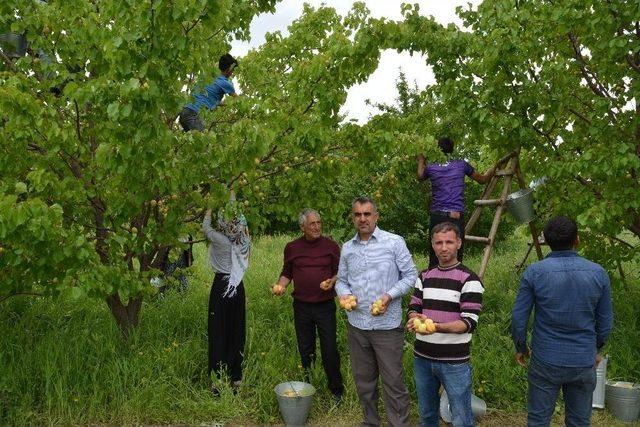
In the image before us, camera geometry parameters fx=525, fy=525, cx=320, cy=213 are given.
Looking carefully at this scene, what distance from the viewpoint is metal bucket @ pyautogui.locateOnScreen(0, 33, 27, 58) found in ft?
15.2

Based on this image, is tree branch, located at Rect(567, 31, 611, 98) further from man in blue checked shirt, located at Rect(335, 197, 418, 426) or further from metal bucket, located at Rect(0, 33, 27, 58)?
metal bucket, located at Rect(0, 33, 27, 58)

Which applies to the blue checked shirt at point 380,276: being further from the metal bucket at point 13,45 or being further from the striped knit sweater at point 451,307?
the metal bucket at point 13,45

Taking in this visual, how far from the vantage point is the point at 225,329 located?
4.91 meters

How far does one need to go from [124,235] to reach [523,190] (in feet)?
14.4

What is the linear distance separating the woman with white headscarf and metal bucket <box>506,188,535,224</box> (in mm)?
3098

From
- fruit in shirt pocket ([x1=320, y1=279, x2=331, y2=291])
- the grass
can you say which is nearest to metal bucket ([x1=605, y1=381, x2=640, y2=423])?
the grass

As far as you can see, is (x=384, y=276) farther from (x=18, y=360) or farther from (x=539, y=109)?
(x=18, y=360)

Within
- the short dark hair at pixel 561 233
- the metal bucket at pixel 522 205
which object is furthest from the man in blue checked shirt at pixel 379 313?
the metal bucket at pixel 522 205

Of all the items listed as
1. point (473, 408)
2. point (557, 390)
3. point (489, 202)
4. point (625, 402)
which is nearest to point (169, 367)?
point (473, 408)

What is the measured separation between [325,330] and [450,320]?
1497mm

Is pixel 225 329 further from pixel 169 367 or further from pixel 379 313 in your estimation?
pixel 379 313

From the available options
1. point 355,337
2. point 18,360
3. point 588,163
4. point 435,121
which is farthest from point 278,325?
point 588,163

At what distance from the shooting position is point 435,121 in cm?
657

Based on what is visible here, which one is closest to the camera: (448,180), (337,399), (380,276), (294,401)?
(380,276)
